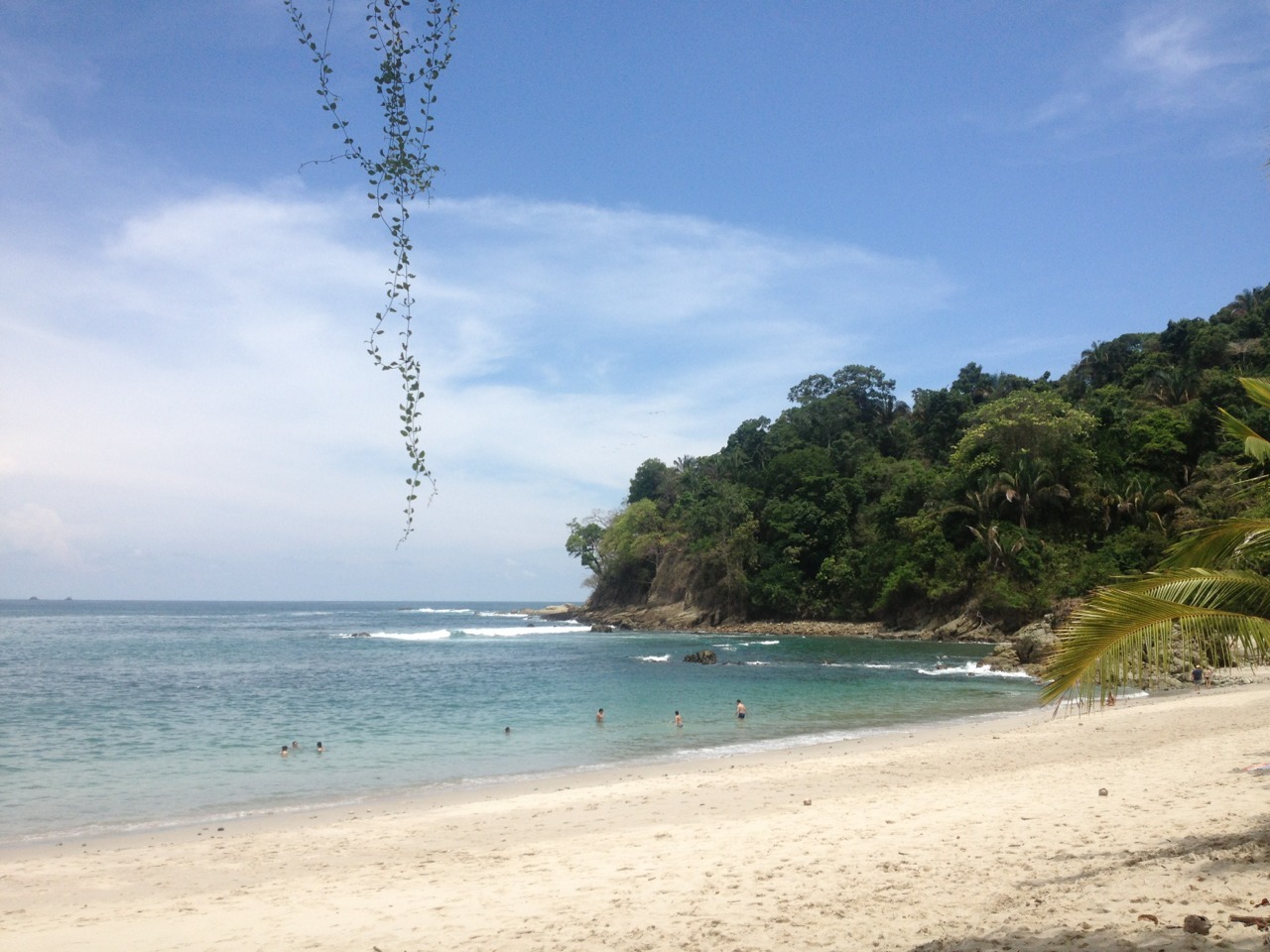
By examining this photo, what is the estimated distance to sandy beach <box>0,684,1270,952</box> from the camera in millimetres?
6508

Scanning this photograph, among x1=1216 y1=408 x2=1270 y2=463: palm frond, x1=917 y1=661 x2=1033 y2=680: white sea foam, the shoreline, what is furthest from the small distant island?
x1=1216 y1=408 x2=1270 y2=463: palm frond

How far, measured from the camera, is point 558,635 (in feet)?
248

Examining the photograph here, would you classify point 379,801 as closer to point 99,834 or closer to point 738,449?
point 99,834

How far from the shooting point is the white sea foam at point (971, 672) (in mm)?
35625

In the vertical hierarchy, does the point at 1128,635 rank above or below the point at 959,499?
below

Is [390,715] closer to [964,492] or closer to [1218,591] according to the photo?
[1218,591]

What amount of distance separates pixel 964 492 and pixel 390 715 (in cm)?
4372

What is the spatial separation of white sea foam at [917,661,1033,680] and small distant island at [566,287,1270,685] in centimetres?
329

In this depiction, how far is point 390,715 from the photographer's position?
2764 cm

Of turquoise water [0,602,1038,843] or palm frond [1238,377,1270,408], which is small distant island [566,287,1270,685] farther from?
palm frond [1238,377,1270,408]

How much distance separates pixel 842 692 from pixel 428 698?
50.2 ft

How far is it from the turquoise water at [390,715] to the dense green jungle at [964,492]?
335 inches

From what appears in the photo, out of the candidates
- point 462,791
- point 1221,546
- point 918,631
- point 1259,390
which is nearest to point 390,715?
point 462,791

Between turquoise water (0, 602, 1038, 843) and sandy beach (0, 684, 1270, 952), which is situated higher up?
sandy beach (0, 684, 1270, 952)
